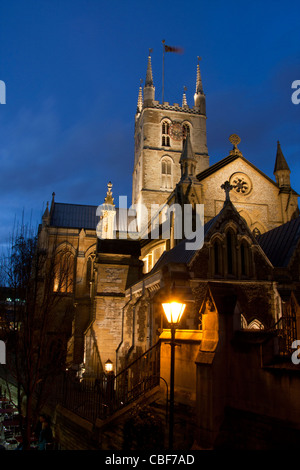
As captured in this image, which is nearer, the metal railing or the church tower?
the metal railing

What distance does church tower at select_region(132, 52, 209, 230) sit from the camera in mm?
52938

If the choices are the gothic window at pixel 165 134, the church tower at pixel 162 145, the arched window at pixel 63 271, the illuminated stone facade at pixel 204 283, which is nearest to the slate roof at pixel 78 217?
the church tower at pixel 162 145

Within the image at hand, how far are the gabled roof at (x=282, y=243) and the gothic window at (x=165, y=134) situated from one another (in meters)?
35.4

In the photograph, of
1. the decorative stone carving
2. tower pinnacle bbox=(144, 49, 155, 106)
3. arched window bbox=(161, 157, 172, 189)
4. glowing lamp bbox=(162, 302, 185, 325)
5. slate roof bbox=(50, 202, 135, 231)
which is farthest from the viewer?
tower pinnacle bbox=(144, 49, 155, 106)

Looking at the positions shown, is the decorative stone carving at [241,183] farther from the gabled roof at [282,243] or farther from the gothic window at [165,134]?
the gothic window at [165,134]

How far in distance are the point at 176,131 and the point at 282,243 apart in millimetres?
38775

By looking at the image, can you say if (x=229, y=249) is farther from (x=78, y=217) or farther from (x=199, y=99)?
(x=199, y=99)

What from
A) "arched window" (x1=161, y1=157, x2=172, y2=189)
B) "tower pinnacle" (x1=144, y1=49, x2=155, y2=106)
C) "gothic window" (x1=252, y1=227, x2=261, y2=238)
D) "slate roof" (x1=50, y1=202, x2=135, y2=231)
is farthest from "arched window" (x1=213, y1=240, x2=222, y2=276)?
"tower pinnacle" (x1=144, y1=49, x2=155, y2=106)

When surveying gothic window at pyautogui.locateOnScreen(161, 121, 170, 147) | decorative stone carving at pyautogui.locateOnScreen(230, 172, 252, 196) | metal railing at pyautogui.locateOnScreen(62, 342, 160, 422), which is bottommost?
metal railing at pyautogui.locateOnScreen(62, 342, 160, 422)

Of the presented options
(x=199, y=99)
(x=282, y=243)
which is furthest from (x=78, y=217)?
(x=282, y=243)

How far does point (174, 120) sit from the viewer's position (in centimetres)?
5666

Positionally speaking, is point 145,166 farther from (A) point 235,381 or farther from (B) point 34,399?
(A) point 235,381

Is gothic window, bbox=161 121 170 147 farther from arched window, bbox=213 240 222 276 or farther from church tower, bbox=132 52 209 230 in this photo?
arched window, bbox=213 240 222 276

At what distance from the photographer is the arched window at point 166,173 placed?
5381 centimetres
